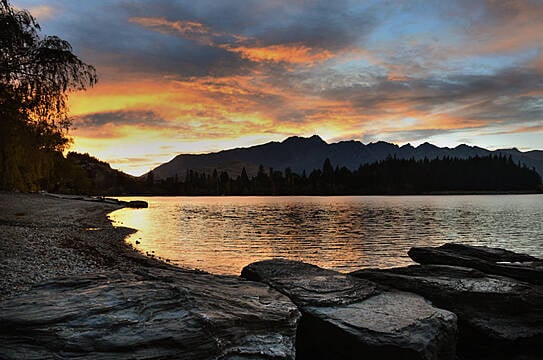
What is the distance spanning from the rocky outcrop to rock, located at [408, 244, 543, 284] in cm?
226

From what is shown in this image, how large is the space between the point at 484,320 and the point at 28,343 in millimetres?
10725

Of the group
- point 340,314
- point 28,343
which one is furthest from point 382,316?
point 28,343

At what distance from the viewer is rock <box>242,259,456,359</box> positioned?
8.11 m

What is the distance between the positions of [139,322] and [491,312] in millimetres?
9552

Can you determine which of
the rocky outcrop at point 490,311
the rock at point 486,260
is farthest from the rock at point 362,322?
the rock at point 486,260

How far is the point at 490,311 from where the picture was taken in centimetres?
1112

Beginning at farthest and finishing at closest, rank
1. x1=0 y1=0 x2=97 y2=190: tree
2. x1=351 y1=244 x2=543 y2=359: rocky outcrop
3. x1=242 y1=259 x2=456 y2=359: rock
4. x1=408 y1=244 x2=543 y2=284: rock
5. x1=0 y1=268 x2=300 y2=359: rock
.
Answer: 1. x1=0 y1=0 x2=97 y2=190: tree
2. x1=408 y1=244 x2=543 y2=284: rock
3. x1=351 y1=244 x2=543 y2=359: rocky outcrop
4. x1=242 y1=259 x2=456 y2=359: rock
5. x1=0 y1=268 x2=300 y2=359: rock

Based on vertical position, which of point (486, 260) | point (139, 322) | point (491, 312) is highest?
point (139, 322)

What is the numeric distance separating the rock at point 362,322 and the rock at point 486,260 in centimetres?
592

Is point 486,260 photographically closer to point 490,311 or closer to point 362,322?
point 490,311

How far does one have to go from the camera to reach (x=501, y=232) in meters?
53.7

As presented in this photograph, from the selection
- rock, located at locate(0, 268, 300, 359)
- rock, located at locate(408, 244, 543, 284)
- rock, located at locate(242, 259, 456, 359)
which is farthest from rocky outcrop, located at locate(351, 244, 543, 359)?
rock, located at locate(0, 268, 300, 359)

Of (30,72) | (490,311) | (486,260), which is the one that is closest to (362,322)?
(490,311)

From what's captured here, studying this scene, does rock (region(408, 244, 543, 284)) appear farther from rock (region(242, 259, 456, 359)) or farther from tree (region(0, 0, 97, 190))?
tree (region(0, 0, 97, 190))
